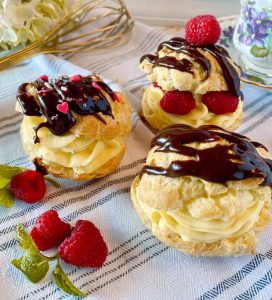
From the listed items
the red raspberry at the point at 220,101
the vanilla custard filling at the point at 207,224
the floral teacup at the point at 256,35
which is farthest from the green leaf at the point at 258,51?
the vanilla custard filling at the point at 207,224

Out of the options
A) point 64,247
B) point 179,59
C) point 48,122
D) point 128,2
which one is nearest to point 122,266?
point 64,247

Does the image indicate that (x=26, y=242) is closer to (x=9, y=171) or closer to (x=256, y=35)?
(x=9, y=171)

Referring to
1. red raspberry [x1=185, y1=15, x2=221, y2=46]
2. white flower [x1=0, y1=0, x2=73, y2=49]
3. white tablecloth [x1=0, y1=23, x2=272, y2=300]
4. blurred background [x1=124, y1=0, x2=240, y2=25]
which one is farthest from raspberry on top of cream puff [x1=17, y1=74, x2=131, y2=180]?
blurred background [x1=124, y1=0, x2=240, y2=25]

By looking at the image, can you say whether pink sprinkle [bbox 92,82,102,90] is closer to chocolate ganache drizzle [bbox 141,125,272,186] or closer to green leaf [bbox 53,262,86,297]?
chocolate ganache drizzle [bbox 141,125,272,186]

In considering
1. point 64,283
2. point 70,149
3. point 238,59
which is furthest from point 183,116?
point 64,283

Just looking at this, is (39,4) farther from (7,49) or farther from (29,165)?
(29,165)

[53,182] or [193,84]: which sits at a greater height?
[193,84]
